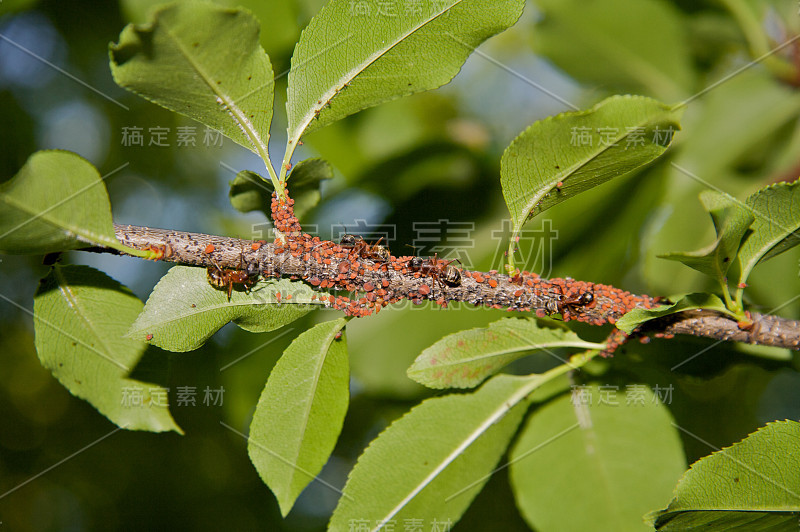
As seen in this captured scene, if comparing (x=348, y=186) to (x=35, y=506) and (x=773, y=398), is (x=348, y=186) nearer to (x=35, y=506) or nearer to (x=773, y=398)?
(x=773, y=398)

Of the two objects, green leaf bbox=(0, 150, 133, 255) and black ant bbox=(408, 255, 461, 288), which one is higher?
green leaf bbox=(0, 150, 133, 255)

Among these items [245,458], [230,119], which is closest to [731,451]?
[230,119]

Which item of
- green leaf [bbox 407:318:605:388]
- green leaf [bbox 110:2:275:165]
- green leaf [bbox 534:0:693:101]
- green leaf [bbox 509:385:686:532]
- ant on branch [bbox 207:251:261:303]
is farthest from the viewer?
green leaf [bbox 534:0:693:101]

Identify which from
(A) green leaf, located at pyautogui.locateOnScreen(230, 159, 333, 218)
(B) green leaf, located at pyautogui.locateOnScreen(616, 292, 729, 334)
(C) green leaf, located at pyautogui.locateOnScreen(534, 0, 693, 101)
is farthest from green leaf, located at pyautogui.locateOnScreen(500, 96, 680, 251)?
(C) green leaf, located at pyautogui.locateOnScreen(534, 0, 693, 101)

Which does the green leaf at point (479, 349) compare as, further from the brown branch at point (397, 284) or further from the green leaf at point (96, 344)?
the green leaf at point (96, 344)

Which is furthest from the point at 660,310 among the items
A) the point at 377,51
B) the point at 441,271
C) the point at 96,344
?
the point at 96,344

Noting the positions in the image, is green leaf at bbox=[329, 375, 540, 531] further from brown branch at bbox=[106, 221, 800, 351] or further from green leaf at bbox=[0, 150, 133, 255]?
green leaf at bbox=[0, 150, 133, 255]

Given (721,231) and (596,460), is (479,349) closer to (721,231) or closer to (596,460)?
(721,231)

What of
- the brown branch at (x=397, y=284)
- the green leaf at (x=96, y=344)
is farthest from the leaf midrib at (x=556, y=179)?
the green leaf at (x=96, y=344)
